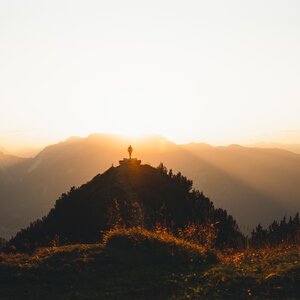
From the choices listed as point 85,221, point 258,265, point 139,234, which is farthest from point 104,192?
point 258,265

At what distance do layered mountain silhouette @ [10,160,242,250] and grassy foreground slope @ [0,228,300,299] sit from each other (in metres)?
19.2

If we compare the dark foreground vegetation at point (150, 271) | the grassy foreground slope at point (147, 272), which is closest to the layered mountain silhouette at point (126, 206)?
the dark foreground vegetation at point (150, 271)

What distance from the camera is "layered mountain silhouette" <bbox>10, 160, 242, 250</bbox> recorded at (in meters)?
38.5

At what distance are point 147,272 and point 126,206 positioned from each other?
32.2m

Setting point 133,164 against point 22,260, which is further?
point 133,164

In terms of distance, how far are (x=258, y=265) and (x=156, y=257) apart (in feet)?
9.58

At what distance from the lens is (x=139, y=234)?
48.1ft

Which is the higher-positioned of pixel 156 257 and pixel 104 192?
pixel 156 257

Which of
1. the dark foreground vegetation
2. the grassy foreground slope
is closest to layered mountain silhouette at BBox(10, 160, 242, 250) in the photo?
the dark foreground vegetation

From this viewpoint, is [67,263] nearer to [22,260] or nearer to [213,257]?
[22,260]

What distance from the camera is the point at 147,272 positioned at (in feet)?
38.5

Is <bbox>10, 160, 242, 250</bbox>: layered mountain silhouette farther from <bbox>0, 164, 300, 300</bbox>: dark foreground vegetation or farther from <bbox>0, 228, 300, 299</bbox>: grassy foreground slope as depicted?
<bbox>0, 228, 300, 299</bbox>: grassy foreground slope

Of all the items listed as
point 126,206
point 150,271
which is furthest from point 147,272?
point 126,206

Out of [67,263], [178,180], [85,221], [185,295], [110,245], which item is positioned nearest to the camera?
[185,295]
